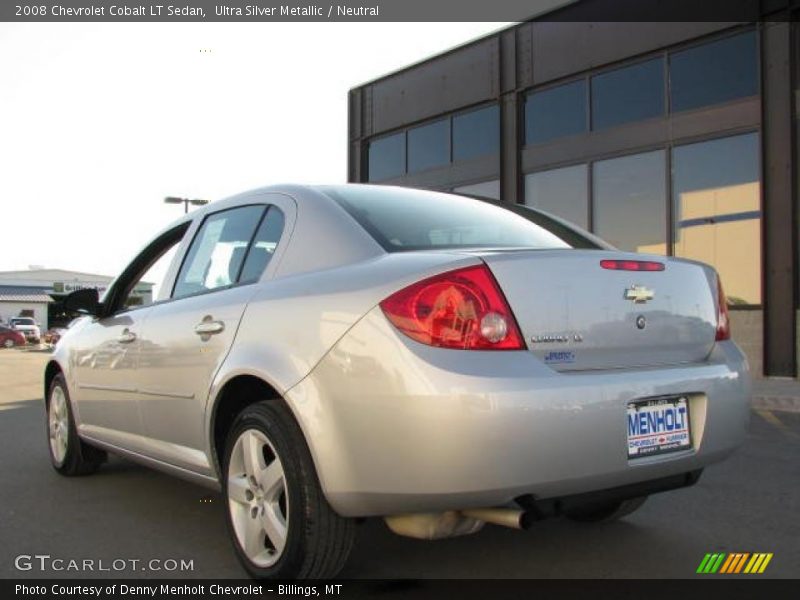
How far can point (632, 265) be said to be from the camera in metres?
2.89

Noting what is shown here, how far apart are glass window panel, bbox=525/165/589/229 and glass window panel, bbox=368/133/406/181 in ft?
12.7

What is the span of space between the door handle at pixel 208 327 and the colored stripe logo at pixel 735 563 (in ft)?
7.19

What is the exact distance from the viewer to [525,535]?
361cm

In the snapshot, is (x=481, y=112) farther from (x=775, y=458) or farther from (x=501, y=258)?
(x=501, y=258)

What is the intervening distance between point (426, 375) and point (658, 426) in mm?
925

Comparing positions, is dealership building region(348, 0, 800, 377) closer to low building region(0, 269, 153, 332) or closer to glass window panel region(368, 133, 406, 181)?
glass window panel region(368, 133, 406, 181)

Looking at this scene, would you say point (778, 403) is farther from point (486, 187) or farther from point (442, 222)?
point (486, 187)

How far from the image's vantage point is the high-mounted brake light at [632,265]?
2820 millimetres

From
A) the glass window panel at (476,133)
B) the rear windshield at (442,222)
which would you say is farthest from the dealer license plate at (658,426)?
the glass window panel at (476,133)

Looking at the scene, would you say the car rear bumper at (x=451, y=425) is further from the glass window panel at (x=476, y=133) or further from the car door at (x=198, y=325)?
the glass window panel at (x=476, y=133)

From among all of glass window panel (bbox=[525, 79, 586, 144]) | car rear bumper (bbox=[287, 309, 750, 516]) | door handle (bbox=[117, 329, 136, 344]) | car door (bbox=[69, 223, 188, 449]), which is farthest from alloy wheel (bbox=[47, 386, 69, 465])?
glass window panel (bbox=[525, 79, 586, 144])

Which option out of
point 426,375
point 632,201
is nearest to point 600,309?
point 426,375

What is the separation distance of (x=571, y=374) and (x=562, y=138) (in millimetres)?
13142

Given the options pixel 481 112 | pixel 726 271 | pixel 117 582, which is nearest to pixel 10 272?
pixel 481 112
